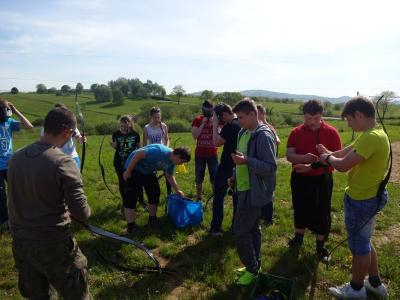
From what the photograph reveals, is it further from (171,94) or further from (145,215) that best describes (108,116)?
(145,215)

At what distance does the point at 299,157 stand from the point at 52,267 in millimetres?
3219

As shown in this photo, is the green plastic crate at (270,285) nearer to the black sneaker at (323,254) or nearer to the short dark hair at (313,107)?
the black sneaker at (323,254)

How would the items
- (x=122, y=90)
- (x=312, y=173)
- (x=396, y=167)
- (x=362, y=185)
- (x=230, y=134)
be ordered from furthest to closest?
(x=122, y=90)
(x=396, y=167)
(x=230, y=134)
(x=312, y=173)
(x=362, y=185)

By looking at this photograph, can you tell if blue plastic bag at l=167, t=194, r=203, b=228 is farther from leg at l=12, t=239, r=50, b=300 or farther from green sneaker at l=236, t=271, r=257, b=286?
leg at l=12, t=239, r=50, b=300

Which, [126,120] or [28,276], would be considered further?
[126,120]

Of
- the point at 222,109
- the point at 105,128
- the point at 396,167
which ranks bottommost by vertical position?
the point at 105,128

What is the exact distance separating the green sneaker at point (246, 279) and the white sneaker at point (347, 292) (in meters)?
0.88

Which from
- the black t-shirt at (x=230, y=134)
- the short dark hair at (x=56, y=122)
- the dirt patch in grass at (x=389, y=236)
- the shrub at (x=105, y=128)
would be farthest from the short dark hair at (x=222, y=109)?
the shrub at (x=105, y=128)

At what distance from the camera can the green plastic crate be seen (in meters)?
3.89

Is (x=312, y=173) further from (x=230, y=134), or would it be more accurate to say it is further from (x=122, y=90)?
(x=122, y=90)

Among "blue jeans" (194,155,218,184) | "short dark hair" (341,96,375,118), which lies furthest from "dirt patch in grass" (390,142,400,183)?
"short dark hair" (341,96,375,118)

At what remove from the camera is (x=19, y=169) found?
2734 millimetres

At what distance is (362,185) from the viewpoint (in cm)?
375

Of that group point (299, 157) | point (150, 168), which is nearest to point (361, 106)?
point (299, 157)
